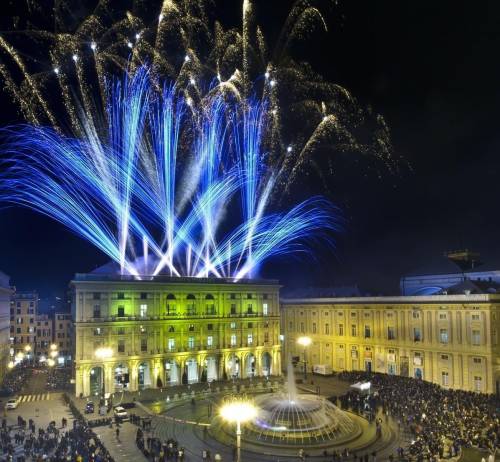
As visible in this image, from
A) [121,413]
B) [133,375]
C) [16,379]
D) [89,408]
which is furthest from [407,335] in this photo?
[16,379]

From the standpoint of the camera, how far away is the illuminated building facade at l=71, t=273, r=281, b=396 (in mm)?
51844

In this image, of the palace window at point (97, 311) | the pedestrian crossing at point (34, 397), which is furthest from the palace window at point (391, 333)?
the pedestrian crossing at point (34, 397)

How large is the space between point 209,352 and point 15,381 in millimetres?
24427

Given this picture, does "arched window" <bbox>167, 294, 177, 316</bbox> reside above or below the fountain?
above

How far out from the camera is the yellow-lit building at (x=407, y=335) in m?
49.4

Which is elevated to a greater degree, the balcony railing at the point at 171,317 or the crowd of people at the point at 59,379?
the balcony railing at the point at 171,317

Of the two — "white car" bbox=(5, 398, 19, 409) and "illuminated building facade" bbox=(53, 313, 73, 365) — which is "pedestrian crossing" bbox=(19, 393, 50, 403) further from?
"illuminated building facade" bbox=(53, 313, 73, 365)

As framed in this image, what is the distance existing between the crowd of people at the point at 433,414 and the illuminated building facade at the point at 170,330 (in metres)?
18.1

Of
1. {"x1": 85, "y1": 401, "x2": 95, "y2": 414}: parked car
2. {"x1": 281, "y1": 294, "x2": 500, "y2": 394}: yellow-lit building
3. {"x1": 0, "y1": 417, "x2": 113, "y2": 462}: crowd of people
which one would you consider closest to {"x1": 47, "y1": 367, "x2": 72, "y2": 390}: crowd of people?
{"x1": 85, "y1": 401, "x2": 95, "y2": 414}: parked car

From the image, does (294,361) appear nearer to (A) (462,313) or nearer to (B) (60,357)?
(A) (462,313)

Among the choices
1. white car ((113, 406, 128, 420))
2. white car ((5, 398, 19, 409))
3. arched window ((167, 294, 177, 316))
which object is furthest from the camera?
arched window ((167, 294, 177, 316))

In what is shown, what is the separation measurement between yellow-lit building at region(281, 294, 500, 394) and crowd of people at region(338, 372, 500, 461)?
15.0 ft

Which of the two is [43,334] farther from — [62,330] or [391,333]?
[391,333]

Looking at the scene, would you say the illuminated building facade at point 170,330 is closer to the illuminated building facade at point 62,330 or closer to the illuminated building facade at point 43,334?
the illuminated building facade at point 62,330
